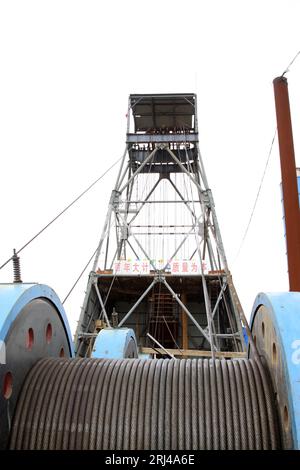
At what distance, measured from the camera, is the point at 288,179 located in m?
4.63

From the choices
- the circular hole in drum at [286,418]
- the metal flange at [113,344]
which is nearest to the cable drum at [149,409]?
the circular hole in drum at [286,418]

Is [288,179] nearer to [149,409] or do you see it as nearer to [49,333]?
[149,409]

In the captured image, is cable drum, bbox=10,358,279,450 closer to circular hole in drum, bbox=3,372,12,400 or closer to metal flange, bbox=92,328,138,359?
circular hole in drum, bbox=3,372,12,400

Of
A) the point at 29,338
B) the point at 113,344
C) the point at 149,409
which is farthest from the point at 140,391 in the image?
the point at 113,344

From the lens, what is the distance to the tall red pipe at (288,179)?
4336 millimetres

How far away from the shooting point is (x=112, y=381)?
3928 mm

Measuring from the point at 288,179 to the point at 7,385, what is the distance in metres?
3.09

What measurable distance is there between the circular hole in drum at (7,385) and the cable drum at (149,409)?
21 cm

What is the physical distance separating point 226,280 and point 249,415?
11.5m

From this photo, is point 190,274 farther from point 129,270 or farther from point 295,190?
point 295,190

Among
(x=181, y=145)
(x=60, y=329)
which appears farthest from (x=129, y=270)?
(x=60, y=329)

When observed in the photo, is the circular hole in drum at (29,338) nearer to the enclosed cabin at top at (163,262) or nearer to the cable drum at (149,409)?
the cable drum at (149,409)

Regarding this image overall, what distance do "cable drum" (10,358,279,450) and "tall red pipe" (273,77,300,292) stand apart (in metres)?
1.00

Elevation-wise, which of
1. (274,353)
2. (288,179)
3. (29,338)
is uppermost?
(288,179)
